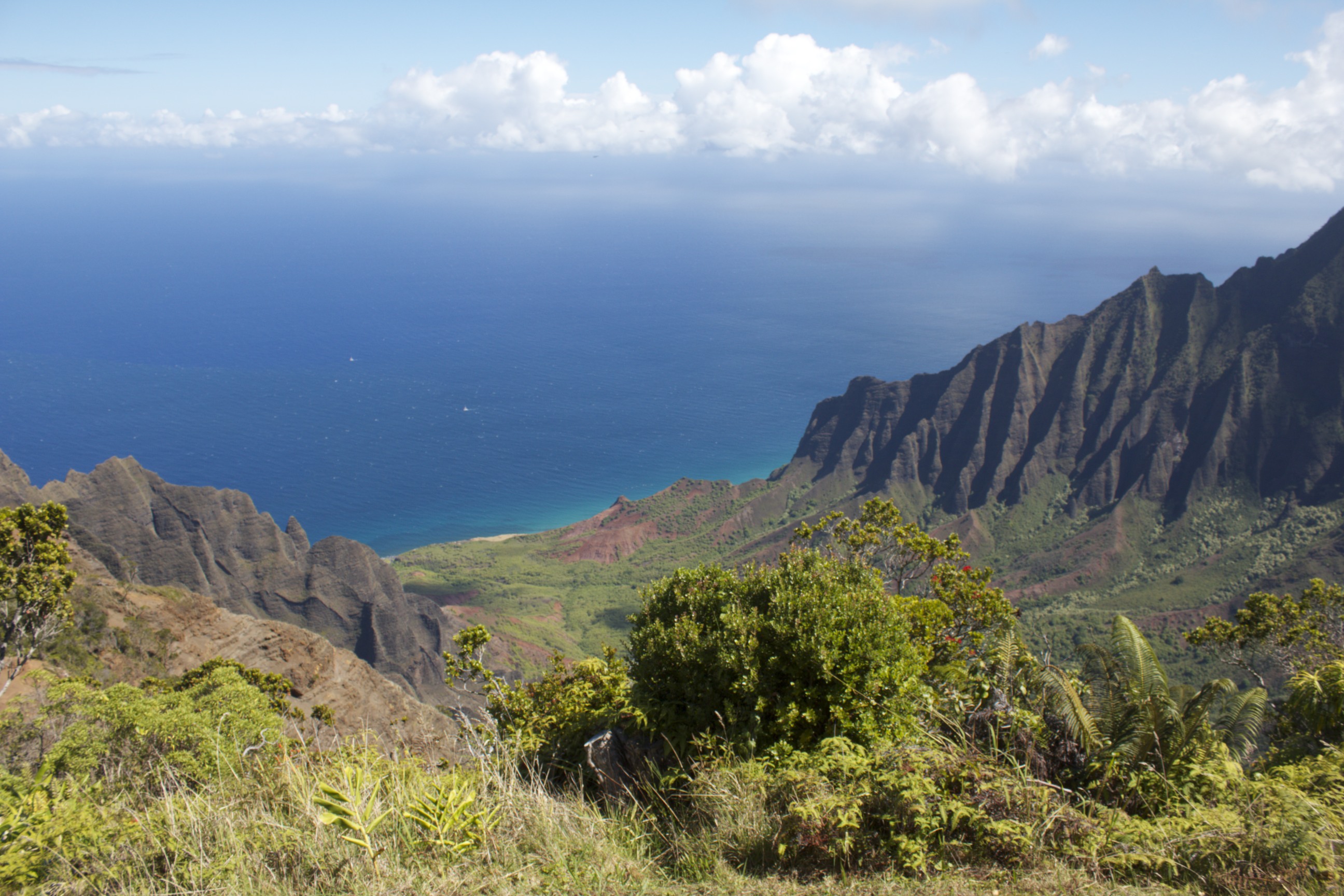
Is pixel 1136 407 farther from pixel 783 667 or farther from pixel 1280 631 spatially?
pixel 783 667

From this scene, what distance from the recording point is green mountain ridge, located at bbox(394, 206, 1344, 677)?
8362 centimetres

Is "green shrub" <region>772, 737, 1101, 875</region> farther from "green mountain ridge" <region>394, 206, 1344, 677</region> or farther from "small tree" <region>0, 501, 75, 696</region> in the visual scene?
"green mountain ridge" <region>394, 206, 1344, 677</region>

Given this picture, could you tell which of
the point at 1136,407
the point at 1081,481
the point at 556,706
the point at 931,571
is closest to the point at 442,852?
the point at 556,706

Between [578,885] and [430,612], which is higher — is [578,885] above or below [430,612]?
above

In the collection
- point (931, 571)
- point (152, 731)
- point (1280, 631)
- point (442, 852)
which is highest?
point (442, 852)

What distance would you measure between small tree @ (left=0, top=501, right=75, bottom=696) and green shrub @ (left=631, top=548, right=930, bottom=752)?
61.9ft

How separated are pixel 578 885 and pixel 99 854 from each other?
4769 mm

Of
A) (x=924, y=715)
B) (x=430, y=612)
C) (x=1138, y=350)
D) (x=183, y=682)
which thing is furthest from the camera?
(x=1138, y=350)

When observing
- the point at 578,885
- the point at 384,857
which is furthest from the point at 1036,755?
the point at 384,857

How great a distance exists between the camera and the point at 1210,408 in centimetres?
10362

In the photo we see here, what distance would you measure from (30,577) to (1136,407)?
123m

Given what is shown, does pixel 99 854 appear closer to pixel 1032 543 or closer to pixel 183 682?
pixel 183 682

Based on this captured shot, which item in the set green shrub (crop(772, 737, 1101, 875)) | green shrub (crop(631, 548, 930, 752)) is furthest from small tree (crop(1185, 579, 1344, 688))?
green shrub (crop(772, 737, 1101, 875))

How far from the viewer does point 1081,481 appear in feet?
363
